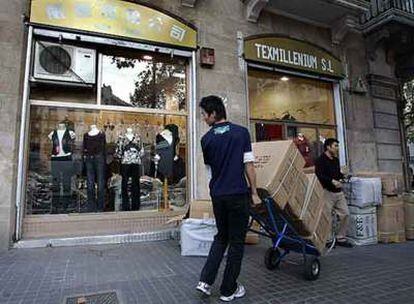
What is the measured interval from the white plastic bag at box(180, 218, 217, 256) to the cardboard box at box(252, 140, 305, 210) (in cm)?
169

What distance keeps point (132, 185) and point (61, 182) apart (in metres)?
1.39

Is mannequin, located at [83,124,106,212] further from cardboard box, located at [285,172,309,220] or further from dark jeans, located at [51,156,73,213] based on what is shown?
cardboard box, located at [285,172,309,220]

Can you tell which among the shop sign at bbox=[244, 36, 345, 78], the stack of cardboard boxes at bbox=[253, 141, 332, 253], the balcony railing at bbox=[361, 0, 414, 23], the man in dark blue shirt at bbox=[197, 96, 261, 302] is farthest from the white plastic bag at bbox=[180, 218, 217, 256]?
the balcony railing at bbox=[361, 0, 414, 23]

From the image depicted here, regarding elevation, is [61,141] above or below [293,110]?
below

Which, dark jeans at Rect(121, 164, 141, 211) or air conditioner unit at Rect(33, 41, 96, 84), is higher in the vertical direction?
air conditioner unit at Rect(33, 41, 96, 84)

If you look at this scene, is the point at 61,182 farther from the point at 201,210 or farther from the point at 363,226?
the point at 363,226

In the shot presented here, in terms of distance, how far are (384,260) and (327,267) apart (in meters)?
1.09

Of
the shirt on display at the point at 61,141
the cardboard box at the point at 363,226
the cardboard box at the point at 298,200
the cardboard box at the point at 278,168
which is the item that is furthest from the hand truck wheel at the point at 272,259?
the shirt on display at the point at 61,141

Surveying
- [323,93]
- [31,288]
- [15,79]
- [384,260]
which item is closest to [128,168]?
[15,79]

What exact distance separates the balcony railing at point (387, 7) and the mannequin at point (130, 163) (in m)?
7.79

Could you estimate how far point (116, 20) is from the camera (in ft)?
21.7

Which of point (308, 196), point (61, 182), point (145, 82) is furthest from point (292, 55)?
point (61, 182)

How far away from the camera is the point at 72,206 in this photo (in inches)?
256

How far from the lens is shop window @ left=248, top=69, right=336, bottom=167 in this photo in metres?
8.60
